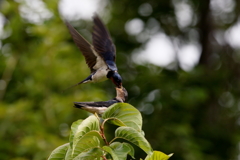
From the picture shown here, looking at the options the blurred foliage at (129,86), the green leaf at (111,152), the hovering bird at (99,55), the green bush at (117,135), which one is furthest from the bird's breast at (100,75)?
the blurred foliage at (129,86)

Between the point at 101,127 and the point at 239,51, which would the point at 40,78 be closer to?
the point at 101,127

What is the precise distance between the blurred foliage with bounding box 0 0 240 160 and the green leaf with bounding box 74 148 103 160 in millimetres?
4287

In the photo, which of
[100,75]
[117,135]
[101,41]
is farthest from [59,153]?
[101,41]

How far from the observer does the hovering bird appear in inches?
98.9

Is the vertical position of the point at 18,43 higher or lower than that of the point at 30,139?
higher

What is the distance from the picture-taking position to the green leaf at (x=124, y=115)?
1.93 metres

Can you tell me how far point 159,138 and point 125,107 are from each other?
23.2 ft

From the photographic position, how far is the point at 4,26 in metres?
7.80

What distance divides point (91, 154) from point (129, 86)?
7.64 meters

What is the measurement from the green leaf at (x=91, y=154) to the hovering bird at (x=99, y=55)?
0.39m

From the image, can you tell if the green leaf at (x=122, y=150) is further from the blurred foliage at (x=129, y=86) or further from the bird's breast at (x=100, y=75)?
the blurred foliage at (x=129, y=86)

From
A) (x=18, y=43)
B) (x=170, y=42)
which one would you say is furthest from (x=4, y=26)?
(x=170, y=42)

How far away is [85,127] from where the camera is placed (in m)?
1.86

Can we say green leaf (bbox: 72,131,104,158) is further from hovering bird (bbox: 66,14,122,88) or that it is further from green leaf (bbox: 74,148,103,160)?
hovering bird (bbox: 66,14,122,88)
